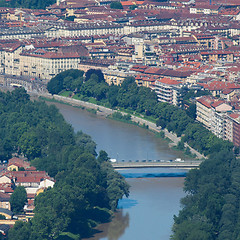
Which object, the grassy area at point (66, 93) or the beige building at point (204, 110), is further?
the grassy area at point (66, 93)

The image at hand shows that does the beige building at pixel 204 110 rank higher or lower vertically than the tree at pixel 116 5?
higher

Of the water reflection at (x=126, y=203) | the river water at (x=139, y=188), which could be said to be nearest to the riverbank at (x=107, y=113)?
the river water at (x=139, y=188)

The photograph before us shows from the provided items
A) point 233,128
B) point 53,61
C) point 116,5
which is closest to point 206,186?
point 233,128

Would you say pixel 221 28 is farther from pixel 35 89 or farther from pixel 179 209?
pixel 179 209

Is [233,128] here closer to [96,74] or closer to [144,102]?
[144,102]

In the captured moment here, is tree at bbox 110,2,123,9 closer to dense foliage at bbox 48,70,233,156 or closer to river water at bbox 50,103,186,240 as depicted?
dense foliage at bbox 48,70,233,156

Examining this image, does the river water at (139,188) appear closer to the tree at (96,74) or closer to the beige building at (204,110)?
the beige building at (204,110)

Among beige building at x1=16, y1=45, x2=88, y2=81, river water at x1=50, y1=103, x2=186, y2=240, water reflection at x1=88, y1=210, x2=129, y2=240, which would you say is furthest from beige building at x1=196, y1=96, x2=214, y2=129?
beige building at x1=16, y1=45, x2=88, y2=81
